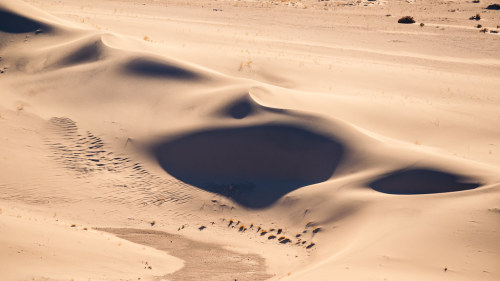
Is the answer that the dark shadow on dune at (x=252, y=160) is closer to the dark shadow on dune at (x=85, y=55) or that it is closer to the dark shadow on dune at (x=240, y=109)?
the dark shadow on dune at (x=240, y=109)

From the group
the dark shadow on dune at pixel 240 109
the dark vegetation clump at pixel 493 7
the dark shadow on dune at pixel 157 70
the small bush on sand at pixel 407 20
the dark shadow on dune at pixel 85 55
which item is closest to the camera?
the dark shadow on dune at pixel 240 109

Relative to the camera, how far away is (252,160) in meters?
18.8

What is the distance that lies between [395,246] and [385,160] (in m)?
4.64

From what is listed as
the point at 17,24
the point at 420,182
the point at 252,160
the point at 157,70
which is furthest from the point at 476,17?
the point at 420,182

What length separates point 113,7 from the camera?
41.4m

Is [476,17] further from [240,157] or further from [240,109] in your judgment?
[240,157]

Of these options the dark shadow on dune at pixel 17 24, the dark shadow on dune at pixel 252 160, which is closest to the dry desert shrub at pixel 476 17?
the dark shadow on dune at pixel 252 160

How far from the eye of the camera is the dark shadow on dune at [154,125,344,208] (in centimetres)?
1784

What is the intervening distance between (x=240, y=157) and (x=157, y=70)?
272 inches

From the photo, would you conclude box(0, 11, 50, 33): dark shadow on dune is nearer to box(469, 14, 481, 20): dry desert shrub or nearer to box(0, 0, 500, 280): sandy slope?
box(0, 0, 500, 280): sandy slope

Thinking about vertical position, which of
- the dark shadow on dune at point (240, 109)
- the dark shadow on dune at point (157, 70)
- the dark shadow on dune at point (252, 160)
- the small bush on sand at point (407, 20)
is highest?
the small bush on sand at point (407, 20)

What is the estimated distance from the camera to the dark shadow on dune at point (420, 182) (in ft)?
50.5

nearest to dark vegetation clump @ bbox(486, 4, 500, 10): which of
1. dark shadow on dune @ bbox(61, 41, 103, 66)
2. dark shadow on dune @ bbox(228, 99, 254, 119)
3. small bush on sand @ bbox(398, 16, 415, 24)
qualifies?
small bush on sand @ bbox(398, 16, 415, 24)

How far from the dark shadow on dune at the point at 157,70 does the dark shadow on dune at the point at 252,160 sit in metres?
4.42
